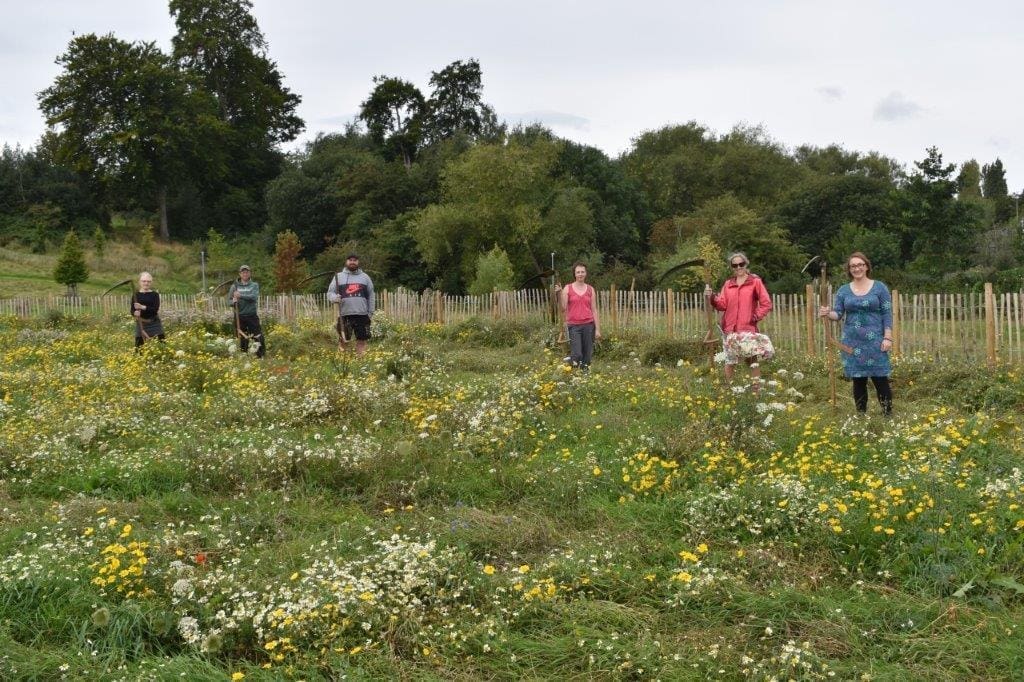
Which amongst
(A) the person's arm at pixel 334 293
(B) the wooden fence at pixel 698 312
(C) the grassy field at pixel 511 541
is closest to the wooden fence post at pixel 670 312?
(B) the wooden fence at pixel 698 312

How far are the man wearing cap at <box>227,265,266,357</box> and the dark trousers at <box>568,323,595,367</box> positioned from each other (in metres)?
5.26

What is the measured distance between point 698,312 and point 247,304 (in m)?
8.92

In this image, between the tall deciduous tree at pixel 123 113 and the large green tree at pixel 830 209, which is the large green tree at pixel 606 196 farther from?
the tall deciduous tree at pixel 123 113

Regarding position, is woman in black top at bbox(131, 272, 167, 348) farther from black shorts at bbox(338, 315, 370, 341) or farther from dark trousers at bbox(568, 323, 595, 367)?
dark trousers at bbox(568, 323, 595, 367)

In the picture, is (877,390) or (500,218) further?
(500,218)

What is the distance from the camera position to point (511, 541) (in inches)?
193

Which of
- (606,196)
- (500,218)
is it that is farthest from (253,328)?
(606,196)

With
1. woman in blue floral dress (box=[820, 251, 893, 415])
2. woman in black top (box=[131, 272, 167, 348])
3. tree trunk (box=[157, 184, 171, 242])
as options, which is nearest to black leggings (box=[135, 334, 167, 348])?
woman in black top (box=[131, 272, 167, 348])

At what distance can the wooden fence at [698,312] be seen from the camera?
1219 cm

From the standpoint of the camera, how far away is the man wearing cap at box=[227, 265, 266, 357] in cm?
1301

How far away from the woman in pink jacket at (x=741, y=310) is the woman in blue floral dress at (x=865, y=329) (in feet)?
2.81

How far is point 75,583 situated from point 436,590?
6.42 ft

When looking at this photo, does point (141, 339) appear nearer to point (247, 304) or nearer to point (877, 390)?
point (247, 304)

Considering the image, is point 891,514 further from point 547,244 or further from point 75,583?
point 547,244
